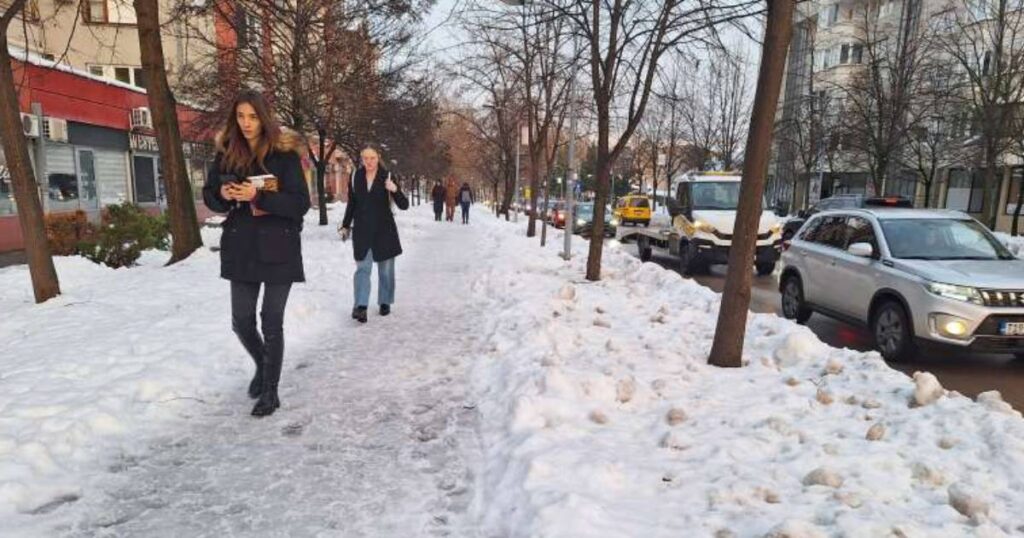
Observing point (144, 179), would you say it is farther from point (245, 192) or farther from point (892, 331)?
point (892, 331)

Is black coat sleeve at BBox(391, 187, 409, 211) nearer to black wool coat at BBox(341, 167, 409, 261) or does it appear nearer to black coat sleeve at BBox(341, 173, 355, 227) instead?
black wool coat at BBox(341, 167, 409, 261)

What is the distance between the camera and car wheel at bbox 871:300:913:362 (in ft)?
21.9

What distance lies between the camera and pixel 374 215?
7.45 m

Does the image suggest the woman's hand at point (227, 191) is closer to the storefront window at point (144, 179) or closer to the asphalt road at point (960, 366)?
the asphalt road at point (960, 366)

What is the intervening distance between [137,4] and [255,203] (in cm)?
843

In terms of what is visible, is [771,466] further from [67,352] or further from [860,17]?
[860,17]

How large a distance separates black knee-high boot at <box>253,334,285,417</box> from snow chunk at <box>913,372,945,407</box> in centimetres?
412

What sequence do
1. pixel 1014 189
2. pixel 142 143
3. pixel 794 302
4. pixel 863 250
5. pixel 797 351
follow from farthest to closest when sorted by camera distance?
pixel 1014 189, pixel 142 143, pixel 794 302, pixel 863 250, pixel 797 351

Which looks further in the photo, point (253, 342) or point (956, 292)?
point (956, 292)

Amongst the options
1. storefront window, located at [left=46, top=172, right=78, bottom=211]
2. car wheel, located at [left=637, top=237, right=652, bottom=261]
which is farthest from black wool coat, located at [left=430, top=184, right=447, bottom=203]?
car wheel, located at [left=637, top=237, right=652, bottom=261]

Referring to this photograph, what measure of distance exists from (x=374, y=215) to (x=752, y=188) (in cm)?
406

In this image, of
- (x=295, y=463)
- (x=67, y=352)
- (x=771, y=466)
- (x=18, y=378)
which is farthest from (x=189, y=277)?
(x=771, y=466)

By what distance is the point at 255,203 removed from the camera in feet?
13.6

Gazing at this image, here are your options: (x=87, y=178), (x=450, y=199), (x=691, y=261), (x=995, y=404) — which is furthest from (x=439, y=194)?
(x=995, y=404)
